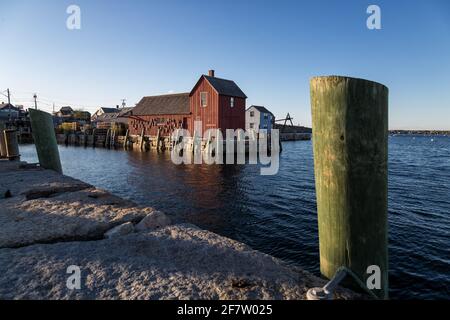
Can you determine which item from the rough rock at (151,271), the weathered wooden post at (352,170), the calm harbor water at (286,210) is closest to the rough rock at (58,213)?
the rough rock at (151,271)

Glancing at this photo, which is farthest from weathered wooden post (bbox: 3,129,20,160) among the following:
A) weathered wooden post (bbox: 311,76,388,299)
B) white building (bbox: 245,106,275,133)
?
white building (bbox: 245,106,275,133)

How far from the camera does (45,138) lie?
360 inches

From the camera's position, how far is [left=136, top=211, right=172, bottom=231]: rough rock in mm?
3895

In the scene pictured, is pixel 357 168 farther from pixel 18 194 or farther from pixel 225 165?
pixel 225 165

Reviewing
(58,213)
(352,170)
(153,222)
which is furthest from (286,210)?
(352,170)

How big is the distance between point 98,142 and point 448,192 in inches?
2035

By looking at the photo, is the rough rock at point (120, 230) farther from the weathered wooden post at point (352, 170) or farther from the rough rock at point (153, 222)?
the weathered wooden post at point (352, 170)

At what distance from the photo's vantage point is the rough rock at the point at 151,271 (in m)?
2.36

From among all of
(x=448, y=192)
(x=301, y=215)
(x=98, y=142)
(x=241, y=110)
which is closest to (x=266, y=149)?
(x=241, y=110)

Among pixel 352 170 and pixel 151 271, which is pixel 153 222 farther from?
pixel 352 170

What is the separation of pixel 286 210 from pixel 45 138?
9650 mm

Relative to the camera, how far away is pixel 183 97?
41.2 m

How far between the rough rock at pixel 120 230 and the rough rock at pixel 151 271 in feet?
0.53

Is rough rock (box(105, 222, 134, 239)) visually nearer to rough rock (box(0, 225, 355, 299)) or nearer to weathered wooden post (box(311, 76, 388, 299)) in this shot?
rough rock (box(0, 225, 355, 299))
